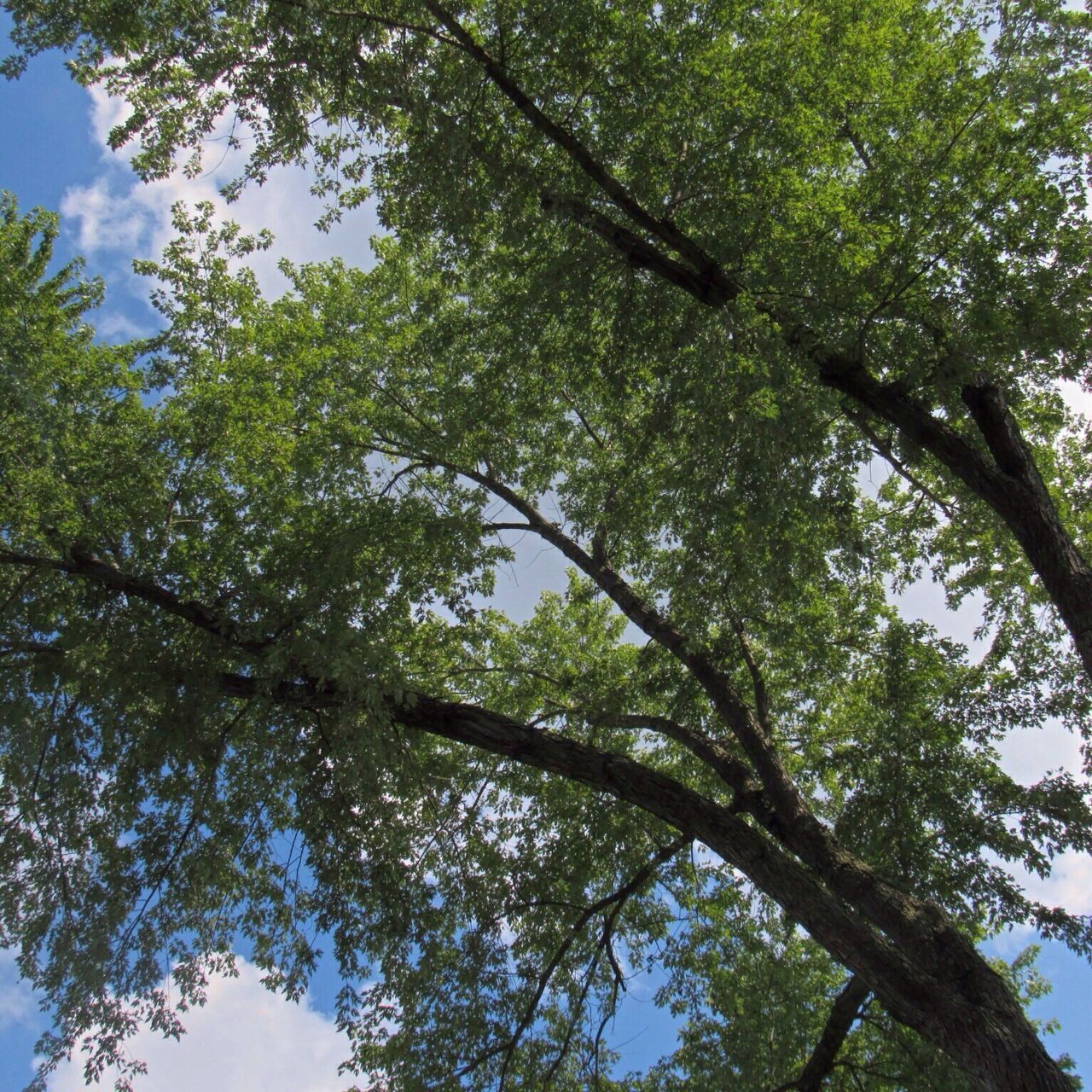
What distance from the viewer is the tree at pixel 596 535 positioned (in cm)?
579

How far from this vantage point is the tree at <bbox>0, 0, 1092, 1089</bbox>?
19.0ft

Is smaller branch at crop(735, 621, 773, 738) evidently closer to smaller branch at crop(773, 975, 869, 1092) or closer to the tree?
the tree

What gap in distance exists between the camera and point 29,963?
742 cm

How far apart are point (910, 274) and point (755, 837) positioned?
4.17 metres

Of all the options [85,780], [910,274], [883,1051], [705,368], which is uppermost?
[910,274]

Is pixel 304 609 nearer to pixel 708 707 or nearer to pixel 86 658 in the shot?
pixel 86 658

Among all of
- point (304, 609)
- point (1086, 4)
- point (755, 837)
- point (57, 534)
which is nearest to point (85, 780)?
point (57, 534)

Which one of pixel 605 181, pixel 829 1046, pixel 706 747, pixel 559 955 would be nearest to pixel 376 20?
pixel 605 181

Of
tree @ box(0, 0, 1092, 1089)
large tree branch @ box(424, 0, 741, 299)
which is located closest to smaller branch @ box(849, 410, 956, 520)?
tree @ box(0, 0, 1092, 1089)

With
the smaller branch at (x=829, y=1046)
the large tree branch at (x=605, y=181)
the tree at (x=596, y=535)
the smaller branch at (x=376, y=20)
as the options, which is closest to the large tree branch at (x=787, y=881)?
the tree at (x=596, y=535)

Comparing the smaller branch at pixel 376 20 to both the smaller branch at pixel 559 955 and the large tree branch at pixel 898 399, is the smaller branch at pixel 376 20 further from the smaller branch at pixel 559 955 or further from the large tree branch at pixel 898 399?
the smaller branch at pixel 559 955

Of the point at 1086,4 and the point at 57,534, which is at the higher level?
the point at 1086,4

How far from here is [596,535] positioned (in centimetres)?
973

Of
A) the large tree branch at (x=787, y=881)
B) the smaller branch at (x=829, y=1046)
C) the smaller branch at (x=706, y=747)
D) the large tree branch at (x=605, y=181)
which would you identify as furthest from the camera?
the smaller branch at (x=829, y=1046)
